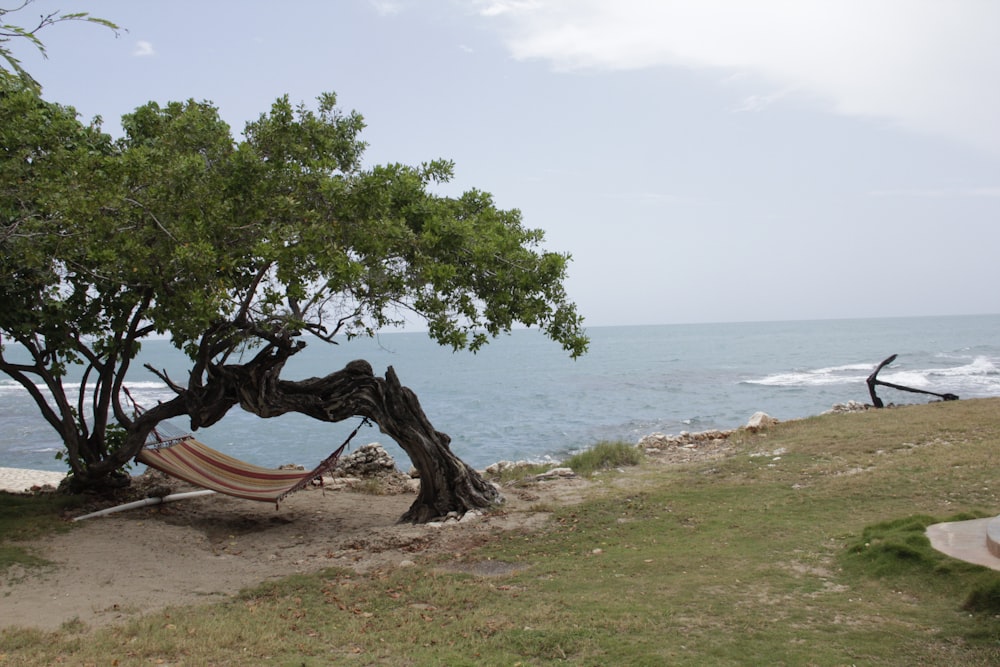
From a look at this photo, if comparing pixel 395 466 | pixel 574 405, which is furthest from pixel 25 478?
pixel 574 405

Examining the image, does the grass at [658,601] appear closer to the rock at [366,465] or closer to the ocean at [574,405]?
the rock at [366,465]

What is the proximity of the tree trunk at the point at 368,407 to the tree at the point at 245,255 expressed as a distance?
0.02 meters

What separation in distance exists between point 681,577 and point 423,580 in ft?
7.61

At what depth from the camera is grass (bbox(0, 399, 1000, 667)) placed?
514cm

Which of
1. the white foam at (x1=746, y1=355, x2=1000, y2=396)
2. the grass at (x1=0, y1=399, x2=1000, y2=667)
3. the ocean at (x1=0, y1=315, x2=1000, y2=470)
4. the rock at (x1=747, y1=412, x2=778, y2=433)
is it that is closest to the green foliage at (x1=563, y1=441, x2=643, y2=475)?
the rock at (x1=747, y1=412, x2=778, y2=433)

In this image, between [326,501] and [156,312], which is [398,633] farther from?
[326,501]

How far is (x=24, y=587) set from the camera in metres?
7.22

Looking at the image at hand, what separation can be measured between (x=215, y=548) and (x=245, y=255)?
11.3 feet

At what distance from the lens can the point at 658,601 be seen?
6148mm

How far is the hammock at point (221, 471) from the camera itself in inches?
389

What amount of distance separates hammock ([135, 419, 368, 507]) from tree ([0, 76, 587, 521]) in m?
0.47

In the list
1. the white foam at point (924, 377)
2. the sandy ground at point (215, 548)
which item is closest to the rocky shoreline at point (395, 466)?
the sandy ground at point (215, 548)

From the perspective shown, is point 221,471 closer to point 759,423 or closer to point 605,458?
point 605,458

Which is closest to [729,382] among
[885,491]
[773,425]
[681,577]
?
[773,425]
